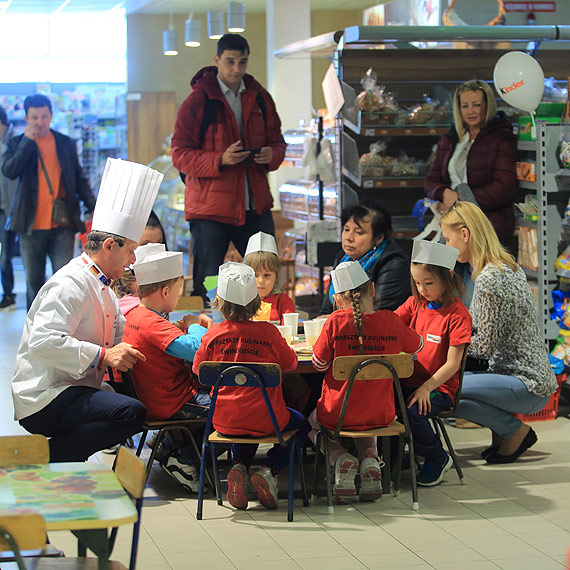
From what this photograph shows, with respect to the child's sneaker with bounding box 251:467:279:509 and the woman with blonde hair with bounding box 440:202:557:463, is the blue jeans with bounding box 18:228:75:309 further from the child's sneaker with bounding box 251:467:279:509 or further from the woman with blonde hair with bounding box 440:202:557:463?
the child's sneaker with bounding box 251:467:279:509

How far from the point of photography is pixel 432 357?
463cm

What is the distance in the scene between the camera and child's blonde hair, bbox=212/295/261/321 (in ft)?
13.6

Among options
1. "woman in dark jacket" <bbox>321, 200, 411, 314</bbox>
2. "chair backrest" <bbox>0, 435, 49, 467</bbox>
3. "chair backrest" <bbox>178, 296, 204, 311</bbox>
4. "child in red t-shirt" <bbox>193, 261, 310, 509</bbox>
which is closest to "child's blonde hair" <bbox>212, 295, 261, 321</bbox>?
"child in red t-shirt" <bbox>193, 261, 310, 509</bbox>

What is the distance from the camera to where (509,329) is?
4895 millimetres

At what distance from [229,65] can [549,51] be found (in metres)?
2.76

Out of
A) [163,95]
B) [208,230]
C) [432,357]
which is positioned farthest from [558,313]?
[163,95]

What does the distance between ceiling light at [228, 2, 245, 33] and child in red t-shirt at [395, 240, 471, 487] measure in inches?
307

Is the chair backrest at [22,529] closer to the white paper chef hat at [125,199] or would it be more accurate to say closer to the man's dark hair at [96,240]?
the man's dark hair at [96,240]

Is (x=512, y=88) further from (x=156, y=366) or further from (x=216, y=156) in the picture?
(x=156, y=366)

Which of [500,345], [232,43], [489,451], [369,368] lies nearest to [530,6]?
[232,43]

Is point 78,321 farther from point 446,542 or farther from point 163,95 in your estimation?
point 163,95

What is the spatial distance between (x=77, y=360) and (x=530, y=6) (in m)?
8.17

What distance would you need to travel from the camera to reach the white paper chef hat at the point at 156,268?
439cm

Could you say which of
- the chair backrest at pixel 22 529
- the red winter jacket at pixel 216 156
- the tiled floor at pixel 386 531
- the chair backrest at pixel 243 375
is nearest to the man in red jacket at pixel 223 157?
the red winter jacket at pixel 216 156
